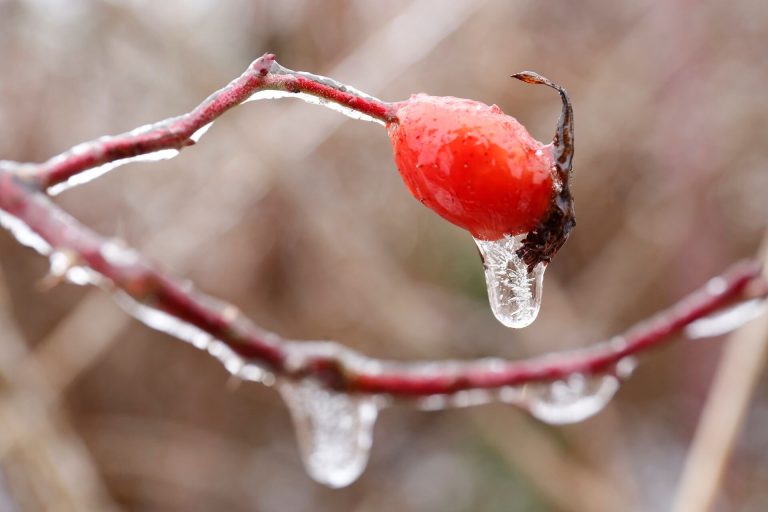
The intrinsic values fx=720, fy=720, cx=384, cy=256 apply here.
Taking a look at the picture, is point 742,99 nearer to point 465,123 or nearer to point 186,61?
point 186,61

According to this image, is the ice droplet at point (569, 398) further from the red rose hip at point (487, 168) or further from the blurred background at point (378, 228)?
the blurred background at point (378, 228)

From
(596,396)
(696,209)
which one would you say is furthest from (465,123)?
(696,209)

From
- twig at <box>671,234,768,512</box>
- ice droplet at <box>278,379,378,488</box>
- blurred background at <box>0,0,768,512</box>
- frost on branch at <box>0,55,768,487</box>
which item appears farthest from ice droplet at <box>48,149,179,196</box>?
blurred background at <box>0,0,768,512</box>

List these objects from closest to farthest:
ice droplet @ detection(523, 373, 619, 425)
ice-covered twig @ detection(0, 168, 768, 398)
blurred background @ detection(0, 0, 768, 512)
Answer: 1. ice-covered twig @ detection(0, 168, 768, 398)
2. ice droplet @ detection(523, 373, 619, 425)
3. blurred background @ detection(0, 0, 768, 512)

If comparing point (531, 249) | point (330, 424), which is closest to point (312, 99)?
point (531, 249)

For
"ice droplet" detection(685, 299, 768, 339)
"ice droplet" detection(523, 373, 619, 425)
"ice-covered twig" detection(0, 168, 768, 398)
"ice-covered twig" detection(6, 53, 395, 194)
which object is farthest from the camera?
"ice droplet" detection(523, 373, 619, 425)

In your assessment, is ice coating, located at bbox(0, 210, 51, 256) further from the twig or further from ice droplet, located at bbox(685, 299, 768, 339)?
the twig

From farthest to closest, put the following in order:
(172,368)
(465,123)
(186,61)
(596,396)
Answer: (172,368), (186,61), (596,396), (465,123)
